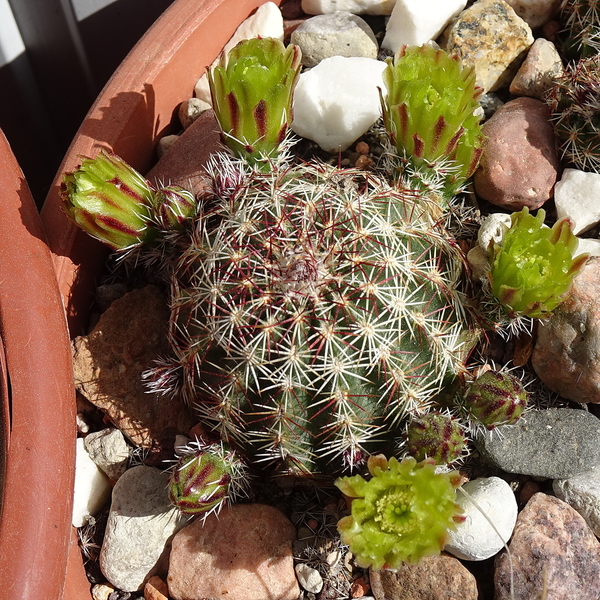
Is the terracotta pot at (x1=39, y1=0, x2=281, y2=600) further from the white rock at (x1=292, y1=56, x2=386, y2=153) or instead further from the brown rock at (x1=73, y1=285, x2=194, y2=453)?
the white rock at (x1=292, y1=56, x2=386, y2=153)

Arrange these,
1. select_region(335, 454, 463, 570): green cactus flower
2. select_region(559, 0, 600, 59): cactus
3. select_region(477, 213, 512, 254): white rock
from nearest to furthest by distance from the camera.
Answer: select_region(335, 454, 463, 570): green cactus flower → select_region(477, 213, 512, 254): white rock → select_region(559, 0, 600, 59): cactus

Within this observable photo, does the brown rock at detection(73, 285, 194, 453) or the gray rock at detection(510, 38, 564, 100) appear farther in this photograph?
the gray rock at detection(510, 38, 564, 100)

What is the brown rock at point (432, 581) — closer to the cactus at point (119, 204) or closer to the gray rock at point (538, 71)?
the cactus at point (119, 204)

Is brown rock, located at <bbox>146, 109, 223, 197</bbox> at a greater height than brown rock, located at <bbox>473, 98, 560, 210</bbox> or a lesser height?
greater

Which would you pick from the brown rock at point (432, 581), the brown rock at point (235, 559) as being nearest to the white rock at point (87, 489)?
the brown rock at point (235, 559)

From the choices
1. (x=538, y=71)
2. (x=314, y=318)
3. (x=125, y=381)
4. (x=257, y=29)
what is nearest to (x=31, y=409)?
(x=125, y=381)

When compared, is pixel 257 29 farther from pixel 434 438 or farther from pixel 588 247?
pixel 434 438

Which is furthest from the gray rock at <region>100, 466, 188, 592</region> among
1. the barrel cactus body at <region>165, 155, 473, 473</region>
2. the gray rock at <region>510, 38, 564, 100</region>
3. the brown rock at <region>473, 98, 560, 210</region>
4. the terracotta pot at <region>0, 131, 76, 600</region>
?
the gray rock at <region>510, 38, 564, 100</region>
